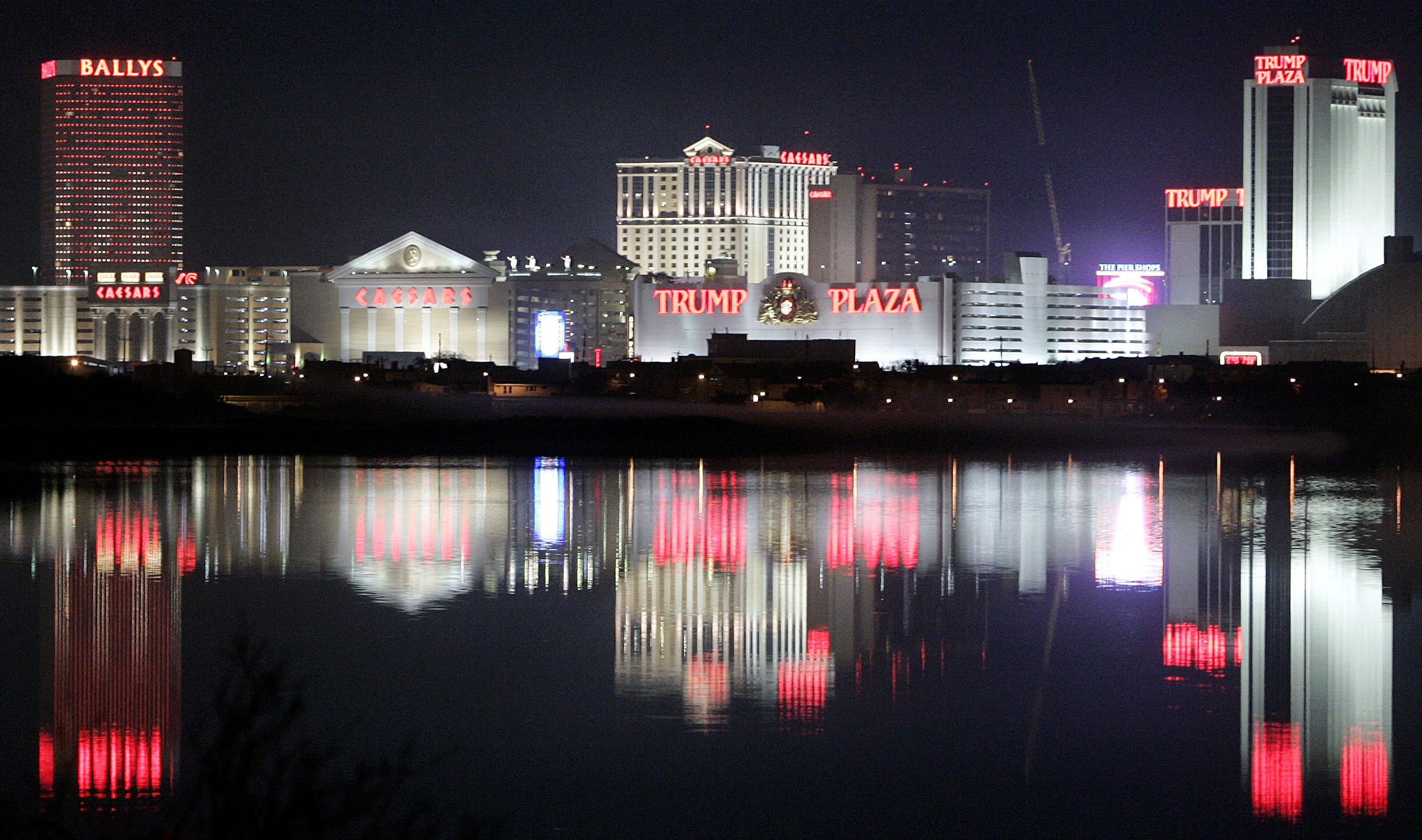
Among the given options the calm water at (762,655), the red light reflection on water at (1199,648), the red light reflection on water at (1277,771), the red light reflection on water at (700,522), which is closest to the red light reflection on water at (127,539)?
the calm water at (762,655)

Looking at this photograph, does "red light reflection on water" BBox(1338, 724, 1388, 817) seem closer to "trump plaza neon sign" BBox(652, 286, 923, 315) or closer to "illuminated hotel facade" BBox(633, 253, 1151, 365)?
"illuminated hotel facade" BBox(633, 253, 1151, 365)

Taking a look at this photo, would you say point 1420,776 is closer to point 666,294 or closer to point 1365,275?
point 666,294

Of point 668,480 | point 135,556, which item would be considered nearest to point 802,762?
point 135,556

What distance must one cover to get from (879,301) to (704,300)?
1622cm

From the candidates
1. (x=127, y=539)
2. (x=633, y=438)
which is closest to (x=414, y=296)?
(x=633, y=438)

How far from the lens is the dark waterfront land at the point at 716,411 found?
69250 mm

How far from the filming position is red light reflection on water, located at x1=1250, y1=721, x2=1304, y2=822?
53.3 ft

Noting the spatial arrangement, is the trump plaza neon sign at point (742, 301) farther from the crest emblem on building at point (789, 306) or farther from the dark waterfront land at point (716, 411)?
the dark waterfront land at point (716, 411)

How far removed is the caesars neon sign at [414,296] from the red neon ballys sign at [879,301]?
3588cm

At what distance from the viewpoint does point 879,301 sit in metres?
166

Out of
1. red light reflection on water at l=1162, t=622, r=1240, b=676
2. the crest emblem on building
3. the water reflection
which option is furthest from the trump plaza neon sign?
red light reflection on water at l=1162, t=622, r=1240, b=676

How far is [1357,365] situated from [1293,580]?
452ft

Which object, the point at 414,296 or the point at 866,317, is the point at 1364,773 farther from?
the point at 414,296

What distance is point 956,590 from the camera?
94.5 ft
